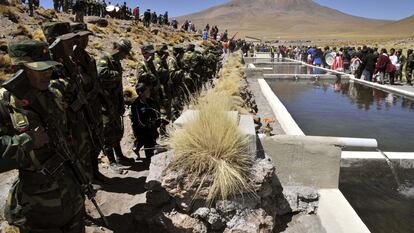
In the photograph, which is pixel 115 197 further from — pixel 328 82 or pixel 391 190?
pixel 328 82

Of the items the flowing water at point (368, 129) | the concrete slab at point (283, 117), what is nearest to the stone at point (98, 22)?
the flowing water at point (368, 129)

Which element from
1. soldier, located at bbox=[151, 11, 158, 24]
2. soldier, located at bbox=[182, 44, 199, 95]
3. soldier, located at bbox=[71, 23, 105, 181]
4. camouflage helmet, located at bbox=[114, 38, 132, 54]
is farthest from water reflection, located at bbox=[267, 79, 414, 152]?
soldier, located at bbox=[151, 11, 158, 24]

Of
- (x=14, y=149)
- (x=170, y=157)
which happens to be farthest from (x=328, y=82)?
(x=14, y=149)

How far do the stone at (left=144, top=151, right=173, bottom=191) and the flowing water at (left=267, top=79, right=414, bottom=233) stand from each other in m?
2.70

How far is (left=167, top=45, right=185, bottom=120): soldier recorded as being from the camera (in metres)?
7.68

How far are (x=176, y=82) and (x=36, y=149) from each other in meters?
5.33

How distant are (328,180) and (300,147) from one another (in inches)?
21.5

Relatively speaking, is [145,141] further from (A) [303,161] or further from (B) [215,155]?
(B) [215,155]

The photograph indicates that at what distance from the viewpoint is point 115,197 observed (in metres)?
4.76

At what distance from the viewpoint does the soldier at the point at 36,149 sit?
244 cm

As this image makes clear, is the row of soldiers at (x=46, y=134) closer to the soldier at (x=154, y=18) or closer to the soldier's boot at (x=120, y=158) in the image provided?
the soldier's boot at (x=120, y=158)

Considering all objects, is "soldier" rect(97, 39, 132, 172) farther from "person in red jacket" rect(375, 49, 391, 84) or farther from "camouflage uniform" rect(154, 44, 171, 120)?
"person in red jacket" rect(375, 49, 391, 84)

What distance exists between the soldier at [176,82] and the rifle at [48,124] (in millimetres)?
4514

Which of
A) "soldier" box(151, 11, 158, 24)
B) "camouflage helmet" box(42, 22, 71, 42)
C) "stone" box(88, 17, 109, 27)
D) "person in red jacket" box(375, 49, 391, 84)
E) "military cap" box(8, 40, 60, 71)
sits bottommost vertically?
"person in red jacket" box(375, 49, 391, 84)
